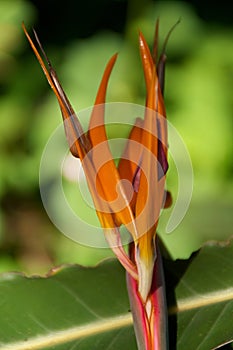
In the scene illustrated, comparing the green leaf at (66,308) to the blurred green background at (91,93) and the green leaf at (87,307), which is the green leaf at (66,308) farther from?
the blurred green background at (91,93)

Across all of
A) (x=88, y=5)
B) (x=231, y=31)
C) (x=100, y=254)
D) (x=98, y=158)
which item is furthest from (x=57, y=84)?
(x=88, y=5)

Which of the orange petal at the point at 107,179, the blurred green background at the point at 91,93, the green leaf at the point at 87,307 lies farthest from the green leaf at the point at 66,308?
the blurred green background at the point at 91,93

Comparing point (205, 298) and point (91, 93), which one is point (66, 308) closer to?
point (205, 298)

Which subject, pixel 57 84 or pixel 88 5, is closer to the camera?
pixel 57 84

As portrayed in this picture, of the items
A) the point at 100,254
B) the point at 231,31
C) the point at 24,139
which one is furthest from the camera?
the point at 231,31

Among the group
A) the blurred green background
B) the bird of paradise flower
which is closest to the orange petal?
the bird of paradise flower

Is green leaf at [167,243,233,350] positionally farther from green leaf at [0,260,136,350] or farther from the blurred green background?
the blurred green background

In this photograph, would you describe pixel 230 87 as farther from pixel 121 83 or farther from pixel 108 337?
pixel 108 337

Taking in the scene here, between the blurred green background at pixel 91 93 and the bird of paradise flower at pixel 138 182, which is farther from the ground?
the bird of paradise flower at pixel 138 182
